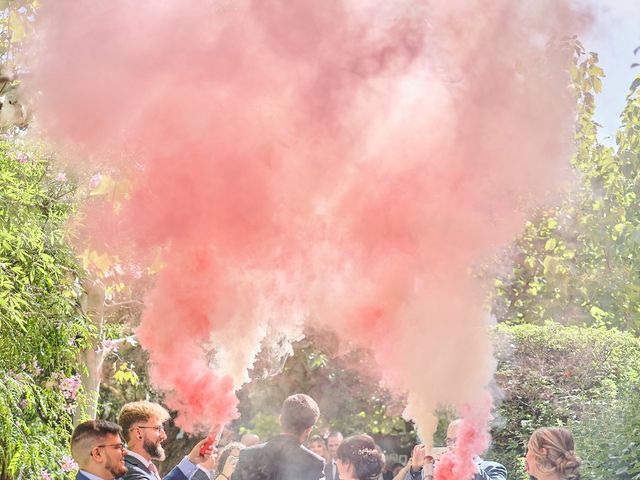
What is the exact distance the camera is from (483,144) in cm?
676

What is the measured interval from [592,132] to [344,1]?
10.2 ft

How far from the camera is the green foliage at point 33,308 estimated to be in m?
7.59

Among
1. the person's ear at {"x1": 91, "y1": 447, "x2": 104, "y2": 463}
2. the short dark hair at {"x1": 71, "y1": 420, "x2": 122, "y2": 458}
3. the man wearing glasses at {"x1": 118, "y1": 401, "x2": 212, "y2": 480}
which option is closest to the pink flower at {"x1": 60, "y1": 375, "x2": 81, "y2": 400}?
the man wearing glasses at {"x1": 118, "y1": 401, "x2": 212, "y2": 480}

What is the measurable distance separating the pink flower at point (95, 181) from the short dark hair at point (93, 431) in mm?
3225

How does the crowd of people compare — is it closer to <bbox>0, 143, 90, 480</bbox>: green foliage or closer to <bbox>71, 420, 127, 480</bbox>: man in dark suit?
<bbox>71, 420, 127, 480</bbox>: man in dark suit

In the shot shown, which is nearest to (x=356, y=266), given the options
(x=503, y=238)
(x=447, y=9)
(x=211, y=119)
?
(x=503, y=238)

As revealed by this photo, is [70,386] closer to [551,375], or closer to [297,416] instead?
[297,416]

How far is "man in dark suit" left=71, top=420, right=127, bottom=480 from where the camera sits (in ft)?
18.0

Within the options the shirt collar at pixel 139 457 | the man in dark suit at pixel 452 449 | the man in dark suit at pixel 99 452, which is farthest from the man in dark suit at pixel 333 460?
the man in dark suit at pixel 99 452

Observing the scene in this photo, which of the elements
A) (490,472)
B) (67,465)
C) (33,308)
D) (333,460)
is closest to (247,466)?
(490,472)

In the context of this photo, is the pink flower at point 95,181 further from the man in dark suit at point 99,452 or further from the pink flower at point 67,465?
the man in dark suit at point 99,452

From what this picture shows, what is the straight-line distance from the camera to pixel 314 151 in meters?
6.74

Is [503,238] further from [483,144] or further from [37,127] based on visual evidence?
[37,127]

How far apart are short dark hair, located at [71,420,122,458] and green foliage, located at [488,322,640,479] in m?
6.03
